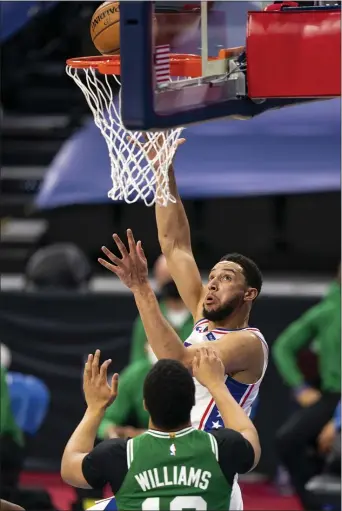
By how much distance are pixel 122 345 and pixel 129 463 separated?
227 inches

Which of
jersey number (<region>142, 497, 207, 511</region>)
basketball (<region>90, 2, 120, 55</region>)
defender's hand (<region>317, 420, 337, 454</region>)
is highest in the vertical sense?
basketball (<region>90, 2, 120, 55</region>)

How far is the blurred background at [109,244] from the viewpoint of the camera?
30.7ft

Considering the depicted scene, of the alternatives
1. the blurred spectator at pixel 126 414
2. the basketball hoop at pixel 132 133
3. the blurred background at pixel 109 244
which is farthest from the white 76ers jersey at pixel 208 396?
the blurred spectator at pixel 126 414

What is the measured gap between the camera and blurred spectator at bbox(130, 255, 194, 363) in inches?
364

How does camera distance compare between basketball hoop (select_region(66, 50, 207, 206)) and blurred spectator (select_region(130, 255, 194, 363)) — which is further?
blurred spectator (select_region(130, 255, 194, 363))

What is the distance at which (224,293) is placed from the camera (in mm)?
5902

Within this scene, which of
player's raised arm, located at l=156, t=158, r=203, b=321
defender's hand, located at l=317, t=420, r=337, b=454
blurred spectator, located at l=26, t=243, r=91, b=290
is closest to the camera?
player's raised arm, located at l=156, t=158, r=203, b=321

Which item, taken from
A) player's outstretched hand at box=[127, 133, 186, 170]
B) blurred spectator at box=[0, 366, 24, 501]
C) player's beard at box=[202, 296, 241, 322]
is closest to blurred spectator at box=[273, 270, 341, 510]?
blurred spectator at box=[0, 366, 24, 501]

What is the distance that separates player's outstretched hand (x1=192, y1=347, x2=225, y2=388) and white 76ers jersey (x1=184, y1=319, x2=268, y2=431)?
0.59 m

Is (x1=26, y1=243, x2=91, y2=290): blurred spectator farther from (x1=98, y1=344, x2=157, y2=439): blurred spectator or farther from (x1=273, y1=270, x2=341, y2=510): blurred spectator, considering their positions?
(x1=98, y1=344, x2=157, y2=439): blurred spectator

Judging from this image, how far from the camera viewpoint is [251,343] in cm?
588

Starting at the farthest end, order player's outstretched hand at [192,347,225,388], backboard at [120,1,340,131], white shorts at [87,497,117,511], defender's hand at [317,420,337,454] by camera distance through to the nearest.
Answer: defender's hand at [317,420,337,454] → white shorts at [87,497,117,511] → player's outstretched hand at [192,347,225,388] → backboard at [120,1,340,131]

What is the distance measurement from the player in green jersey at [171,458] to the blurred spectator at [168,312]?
4.14 meters

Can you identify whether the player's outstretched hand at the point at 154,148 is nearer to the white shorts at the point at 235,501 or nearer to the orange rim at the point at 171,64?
the orange rim at the point at 171,64
